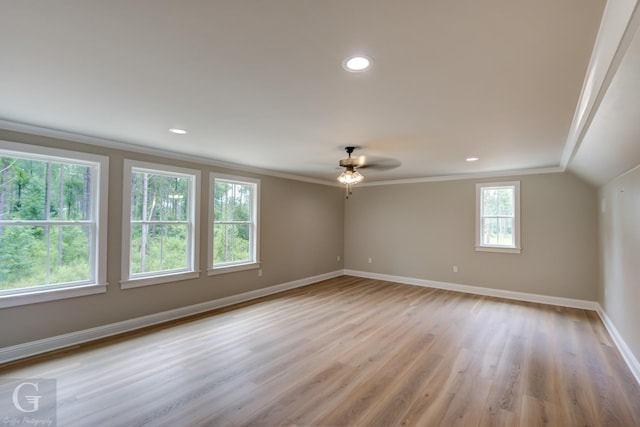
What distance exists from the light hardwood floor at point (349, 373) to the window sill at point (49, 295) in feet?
1.94

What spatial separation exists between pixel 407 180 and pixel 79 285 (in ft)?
19.7

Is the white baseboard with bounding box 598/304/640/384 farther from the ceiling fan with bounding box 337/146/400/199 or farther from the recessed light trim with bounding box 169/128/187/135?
the recessed light trim with bounding box 169/128/187/135

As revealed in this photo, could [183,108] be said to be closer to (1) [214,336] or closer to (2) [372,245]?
(1) [214,336]

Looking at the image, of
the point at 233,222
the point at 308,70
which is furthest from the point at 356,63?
the point at 233,222

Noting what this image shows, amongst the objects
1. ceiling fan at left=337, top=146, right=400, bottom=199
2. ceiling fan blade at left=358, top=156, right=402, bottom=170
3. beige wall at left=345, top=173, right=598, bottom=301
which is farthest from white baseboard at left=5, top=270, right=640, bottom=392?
ceiling fan blade at left=358, top=156, right=402, bottom=170

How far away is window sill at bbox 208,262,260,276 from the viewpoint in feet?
15.9

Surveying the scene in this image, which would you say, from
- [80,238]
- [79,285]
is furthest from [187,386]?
[80,238]

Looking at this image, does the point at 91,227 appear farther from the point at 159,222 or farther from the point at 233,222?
the point at 233,222

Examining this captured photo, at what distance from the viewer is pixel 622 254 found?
11.2 feet

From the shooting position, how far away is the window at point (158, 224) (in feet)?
12.7

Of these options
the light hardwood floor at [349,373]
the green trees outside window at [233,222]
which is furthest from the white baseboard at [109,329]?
the green trees outside window at [233,222]

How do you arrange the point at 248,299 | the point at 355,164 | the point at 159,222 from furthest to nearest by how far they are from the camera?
the point at 248,299, the point at 159,222, the point at 355,164

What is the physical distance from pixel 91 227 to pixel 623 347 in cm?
620

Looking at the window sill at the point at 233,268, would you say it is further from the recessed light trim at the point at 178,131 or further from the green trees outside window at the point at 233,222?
the recessed light trim at the point at 178,131
